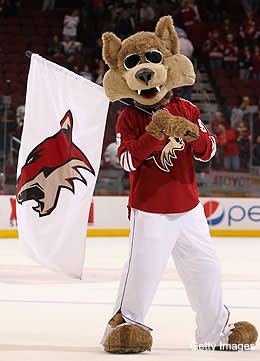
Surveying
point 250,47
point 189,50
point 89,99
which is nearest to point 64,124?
point 89,99

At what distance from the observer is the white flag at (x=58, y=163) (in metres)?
4.75

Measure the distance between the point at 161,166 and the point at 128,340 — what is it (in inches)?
34.5

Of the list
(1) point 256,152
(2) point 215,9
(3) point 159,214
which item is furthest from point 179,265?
(2) point 215,9

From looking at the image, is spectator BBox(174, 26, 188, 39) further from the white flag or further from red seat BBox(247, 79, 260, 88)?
the white flag

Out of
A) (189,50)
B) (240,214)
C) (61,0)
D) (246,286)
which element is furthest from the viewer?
(61,0)

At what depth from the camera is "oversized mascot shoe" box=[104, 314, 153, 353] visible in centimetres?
382

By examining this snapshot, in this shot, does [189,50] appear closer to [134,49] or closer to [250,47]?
[250,47]

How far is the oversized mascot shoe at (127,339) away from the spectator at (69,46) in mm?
12216

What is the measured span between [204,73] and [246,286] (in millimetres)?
9267

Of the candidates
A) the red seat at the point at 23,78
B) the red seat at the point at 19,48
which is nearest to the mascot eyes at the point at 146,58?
the red seat at the point at 23,78

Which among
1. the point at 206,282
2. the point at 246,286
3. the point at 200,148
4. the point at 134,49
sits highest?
the point at 134,49

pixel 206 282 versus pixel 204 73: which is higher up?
pixel 204 73

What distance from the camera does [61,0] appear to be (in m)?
Answer: 17.8

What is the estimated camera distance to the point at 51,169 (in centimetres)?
497
